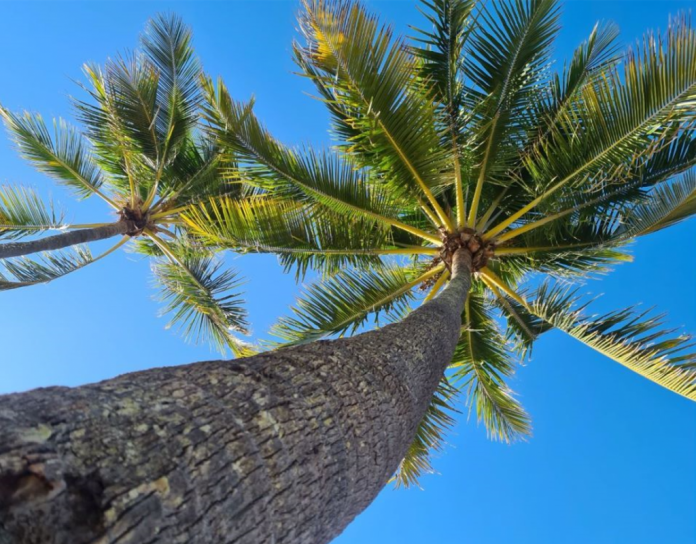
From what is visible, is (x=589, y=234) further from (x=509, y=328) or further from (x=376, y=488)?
(x=376, y=488)

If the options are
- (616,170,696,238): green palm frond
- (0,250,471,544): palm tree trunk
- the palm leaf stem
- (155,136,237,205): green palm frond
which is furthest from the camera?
(155,136,237,205): green palm frond

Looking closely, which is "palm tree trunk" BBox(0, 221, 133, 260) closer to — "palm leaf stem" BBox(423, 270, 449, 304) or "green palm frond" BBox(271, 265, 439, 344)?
"green palm frond" BBox(271, 265, 439, 344)

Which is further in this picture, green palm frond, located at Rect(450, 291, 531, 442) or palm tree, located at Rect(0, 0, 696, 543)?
green palm frond, located at Rect(450, 291, 531, 442)

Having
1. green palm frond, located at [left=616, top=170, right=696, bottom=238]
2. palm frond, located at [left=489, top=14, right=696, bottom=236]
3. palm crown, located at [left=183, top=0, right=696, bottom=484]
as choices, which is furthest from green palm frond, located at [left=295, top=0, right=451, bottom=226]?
green palm frond, located at [left=616, top=170, right=696, bottom=238]

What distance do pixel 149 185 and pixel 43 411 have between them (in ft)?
27.4

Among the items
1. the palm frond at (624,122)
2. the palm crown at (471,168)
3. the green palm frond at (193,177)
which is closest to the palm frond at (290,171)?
the palm crown at (471,168)

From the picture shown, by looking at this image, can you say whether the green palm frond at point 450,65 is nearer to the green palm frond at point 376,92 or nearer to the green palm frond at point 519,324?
the green palm frond at point 376,92

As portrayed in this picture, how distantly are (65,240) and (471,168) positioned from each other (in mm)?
5866

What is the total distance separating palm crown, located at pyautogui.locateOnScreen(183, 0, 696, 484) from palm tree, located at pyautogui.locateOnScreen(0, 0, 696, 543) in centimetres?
2

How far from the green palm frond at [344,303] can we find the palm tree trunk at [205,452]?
12.8 feet

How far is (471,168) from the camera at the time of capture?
6.32 m

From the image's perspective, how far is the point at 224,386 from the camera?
189 centimetres

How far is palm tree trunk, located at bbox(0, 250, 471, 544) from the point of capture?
124 centimetres

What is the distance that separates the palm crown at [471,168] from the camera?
493 centimetres
